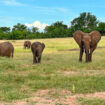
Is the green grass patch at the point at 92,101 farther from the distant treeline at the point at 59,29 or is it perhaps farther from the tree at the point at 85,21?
the tree at the point at 85,21

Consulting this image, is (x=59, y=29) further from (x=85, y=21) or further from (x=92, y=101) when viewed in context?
(x=92, y=101)

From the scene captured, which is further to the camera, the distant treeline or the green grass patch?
the distant treeline

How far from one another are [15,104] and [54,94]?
58.8 inches

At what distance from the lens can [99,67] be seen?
Answer: 12.8 m

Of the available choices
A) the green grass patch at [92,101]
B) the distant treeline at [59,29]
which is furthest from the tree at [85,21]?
the green grass patch at [92,101]

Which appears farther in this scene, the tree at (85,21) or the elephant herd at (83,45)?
the tree at (85,21)

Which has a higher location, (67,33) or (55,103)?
(67,33)

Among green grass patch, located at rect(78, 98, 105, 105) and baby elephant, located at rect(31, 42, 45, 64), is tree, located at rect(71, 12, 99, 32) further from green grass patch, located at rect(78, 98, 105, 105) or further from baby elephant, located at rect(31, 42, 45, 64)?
green grass patch, located at rect(78, 98, 105, 105)

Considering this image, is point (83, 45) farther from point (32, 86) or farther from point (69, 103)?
point (69, 103)

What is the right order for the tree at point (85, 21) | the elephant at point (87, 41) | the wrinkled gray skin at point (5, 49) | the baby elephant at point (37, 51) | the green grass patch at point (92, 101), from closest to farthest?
the green grass patch at point (92, 101) → the elephant at point (87, 41) → the baby elephant at point (37, 51) → the wrinkled gray skin at point (5, 49) → the tree at point (85, 21)

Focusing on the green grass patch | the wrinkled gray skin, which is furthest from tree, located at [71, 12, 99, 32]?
the green grass patch

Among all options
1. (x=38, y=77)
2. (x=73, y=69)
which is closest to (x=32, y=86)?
(x=38, y=77)

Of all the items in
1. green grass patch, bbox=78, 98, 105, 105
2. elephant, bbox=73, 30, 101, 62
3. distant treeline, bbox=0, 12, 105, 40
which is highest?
distant treeline, bbox=0, 12, 105, 40

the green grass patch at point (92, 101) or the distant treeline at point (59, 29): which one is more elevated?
the distant treeline at point (59, 29)
